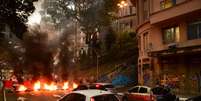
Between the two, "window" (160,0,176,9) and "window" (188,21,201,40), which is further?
"window" (160,0,176,9)

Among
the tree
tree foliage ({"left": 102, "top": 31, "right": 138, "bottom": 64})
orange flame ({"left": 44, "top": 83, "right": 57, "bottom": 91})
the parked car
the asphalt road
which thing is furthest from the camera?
tree foliage ({"left": 102, "top": 31, "right": 138, "bottom": 64})

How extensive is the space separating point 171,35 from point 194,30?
A: 3.86 meters

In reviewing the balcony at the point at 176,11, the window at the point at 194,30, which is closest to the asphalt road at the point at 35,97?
the balcony at the point at 176,11

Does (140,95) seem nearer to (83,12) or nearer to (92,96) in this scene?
(92,96)

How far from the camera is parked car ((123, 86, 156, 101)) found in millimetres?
23031

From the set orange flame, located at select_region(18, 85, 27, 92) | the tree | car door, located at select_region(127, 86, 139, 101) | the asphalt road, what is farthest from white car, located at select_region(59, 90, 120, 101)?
orange flame, located at select_region(18, 85, 27, 92)

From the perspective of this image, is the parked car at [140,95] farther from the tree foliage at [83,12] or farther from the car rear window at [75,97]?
the tree foliage at [83,12]

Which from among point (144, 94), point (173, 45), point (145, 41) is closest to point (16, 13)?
point (144, 94)

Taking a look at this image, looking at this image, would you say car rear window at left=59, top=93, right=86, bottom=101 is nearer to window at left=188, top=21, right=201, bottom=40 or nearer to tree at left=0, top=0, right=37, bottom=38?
tree at left=0, top=0, right=37, bottom=38

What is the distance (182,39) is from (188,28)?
48.0 inches

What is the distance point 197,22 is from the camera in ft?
104

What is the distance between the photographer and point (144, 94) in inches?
930

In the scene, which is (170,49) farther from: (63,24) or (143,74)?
(63,24)

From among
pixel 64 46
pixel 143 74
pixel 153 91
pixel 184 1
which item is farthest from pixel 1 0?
pixel 64 46
